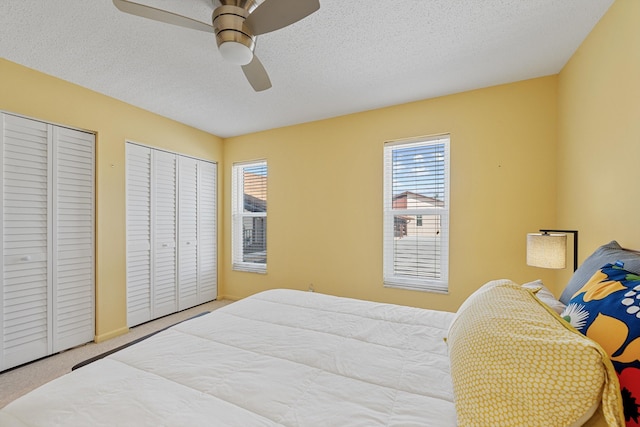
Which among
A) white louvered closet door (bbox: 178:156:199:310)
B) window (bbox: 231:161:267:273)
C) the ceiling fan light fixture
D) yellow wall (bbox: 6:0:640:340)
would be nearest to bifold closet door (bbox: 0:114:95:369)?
yellow wall (bbox: 6:0:640:340)

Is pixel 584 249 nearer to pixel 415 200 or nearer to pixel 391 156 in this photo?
pixel 415 200

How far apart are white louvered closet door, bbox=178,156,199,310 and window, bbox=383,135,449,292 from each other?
8.61 ft

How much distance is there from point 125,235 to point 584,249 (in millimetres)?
4226

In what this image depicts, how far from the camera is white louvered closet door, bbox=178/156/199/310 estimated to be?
11.9 ft

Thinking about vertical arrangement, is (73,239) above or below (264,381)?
above

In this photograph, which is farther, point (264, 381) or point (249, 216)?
point (249, 216)

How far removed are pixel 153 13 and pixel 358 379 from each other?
194 cm

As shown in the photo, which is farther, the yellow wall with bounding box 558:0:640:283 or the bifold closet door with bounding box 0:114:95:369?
the bifold closet door with bounding box 0:114:95:369

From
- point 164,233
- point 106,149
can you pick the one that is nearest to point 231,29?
point 106,149

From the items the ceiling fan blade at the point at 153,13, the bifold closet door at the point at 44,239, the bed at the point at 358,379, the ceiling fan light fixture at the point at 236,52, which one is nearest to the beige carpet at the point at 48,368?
the bifold closet door at the point at 44,239

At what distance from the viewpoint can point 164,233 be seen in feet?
11.2

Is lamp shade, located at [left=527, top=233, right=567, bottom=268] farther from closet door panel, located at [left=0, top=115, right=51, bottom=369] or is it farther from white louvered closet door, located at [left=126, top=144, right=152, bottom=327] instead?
closet door panel, located at [left=0, top=115, right=51, bottom=369]

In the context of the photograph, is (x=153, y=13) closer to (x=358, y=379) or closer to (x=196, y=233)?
(x=358, y=379)

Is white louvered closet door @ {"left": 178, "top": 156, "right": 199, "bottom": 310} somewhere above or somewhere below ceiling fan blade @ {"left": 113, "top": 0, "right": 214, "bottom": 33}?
below
